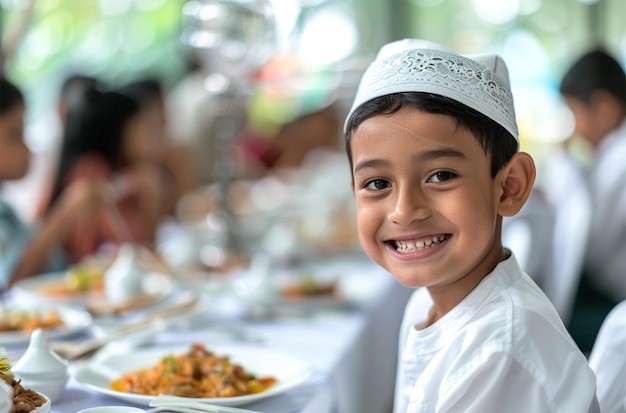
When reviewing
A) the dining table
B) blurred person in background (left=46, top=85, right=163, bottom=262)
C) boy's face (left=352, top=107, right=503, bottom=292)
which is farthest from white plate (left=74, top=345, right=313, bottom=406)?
blurred person in background (left=46, top=85, right=163, bottom=262)

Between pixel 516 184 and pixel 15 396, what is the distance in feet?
2.36

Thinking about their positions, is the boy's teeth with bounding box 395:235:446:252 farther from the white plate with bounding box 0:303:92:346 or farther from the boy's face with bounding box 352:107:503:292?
the white plate with bounding box 0:303:92:346

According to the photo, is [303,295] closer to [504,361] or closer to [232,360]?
[232,360]

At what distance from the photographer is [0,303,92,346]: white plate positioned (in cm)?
148

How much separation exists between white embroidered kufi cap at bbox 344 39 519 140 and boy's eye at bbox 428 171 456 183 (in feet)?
0.31

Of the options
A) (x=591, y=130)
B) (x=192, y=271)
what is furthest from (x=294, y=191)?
(x=192, y=271)

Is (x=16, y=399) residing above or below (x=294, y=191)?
below

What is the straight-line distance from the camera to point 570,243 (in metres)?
2.83

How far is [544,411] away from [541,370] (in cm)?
5

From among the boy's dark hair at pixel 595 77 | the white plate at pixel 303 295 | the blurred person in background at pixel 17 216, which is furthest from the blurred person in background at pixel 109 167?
the boy's dark hair at pixel 595 77

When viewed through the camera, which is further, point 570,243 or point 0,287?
point 570,243

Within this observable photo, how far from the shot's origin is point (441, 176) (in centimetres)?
102

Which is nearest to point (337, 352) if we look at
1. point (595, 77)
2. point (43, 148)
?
point (595, 77)

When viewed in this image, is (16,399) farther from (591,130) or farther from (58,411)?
(591,130)
